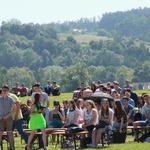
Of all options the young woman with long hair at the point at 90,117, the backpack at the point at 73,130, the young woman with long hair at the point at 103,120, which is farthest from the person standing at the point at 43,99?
the young woman with long hair at the point at 103,120

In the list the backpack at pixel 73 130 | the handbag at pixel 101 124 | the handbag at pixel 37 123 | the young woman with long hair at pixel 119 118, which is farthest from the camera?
the young woman with long hair at pixel 119 118

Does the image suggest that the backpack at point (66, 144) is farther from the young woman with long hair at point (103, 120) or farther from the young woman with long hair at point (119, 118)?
the young woman with long hair at point (119, 118)

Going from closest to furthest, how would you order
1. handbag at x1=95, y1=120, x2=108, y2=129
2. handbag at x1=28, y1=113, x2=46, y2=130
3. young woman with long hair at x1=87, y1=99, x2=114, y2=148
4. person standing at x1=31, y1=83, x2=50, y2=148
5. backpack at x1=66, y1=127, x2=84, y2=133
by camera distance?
handbag at x1=28, y1=113, x2=46, y2=130 < person standing at x1=31, y1=83, x2=50, y2=148 < young woman with long hair at x1=87, y1=99, x2=114, y2=148 < handbag at x1=95, y1=120, x2=108, y2=129 < backpack at x1=66, y1=127, x2=84, y2=133

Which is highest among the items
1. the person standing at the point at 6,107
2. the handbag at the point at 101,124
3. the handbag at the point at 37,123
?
the person standing at the point at 6,107

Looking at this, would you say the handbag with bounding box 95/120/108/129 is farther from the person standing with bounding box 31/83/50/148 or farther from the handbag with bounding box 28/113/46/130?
the handbag with bounding box 28/113/46/130

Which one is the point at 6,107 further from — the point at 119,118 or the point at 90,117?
the point at 119,118

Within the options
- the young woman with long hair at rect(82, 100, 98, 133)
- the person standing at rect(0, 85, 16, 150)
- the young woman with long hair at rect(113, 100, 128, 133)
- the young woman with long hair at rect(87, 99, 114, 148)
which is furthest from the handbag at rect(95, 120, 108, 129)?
the person standing at rect(0, 85, 16, 150)

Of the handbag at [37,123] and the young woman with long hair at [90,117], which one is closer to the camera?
the handbag at [37,123]

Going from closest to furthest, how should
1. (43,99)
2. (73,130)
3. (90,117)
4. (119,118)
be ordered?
1. (73,130)
2. (90,117)
3. (119,118)
4. (43,99)

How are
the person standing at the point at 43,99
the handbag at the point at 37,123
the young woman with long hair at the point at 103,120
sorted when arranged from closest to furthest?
the handbag at the point at 37,123 < the person standing at the point at 43,99 < the young woman with long hair at the point at 103,120

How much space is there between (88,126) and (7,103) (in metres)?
2.58

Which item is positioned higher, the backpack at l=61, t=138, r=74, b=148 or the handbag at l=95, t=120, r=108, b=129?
the handbag at l=95, t=120, r=108, b=129

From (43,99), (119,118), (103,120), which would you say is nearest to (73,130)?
(103,120)

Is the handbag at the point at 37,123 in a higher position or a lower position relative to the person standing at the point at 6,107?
lower
